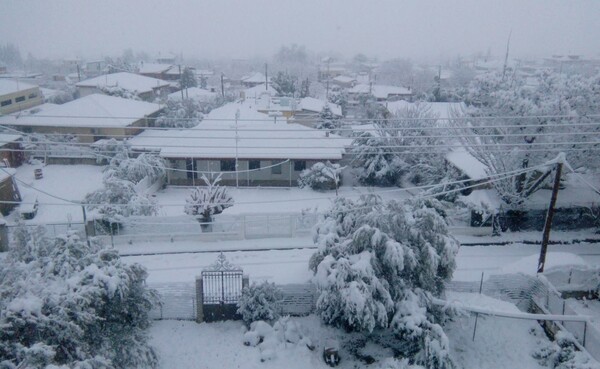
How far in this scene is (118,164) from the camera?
2761cm

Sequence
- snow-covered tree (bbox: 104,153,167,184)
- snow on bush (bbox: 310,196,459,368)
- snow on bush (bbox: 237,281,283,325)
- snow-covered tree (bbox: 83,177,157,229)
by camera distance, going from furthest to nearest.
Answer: snow-covered tree (bbox: 104,153,167,184) < snow-covered tree (bbox: 83,177,157,229) < snow on bush (bbox: 237,281,283,325) < snow on bush (bbox: 310,196,459,368)

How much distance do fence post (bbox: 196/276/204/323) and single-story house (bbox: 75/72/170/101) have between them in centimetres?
3980

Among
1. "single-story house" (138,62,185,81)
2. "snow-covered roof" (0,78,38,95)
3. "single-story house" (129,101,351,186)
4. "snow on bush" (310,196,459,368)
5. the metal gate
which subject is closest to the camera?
"snow on bush" (310,196,459,368)

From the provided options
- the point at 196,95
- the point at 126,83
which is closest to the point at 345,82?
the point at 196,95

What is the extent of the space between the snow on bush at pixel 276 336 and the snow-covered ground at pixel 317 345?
14 centimetres

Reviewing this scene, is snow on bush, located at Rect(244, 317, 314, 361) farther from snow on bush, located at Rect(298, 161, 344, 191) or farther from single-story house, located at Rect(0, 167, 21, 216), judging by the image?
single-story house, located at Rect(0, 167, 21, 216)

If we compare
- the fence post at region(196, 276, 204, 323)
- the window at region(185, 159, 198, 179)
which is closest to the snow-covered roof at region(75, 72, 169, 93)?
the window at region(185, 159, 198, 179)

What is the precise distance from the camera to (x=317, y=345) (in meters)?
13.6

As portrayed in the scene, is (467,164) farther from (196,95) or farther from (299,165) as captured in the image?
(196,95)

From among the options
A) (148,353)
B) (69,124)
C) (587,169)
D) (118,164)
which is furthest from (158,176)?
(587,169)

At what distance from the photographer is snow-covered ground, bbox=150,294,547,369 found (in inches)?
505

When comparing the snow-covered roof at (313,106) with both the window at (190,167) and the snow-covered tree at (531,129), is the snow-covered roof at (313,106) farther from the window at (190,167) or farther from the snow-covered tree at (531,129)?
the snow-covered tree at (531,129)

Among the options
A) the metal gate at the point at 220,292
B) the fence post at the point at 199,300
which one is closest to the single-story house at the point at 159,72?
the metal gate at the point at 220,292

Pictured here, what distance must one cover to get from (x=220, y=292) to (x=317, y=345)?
346cm
